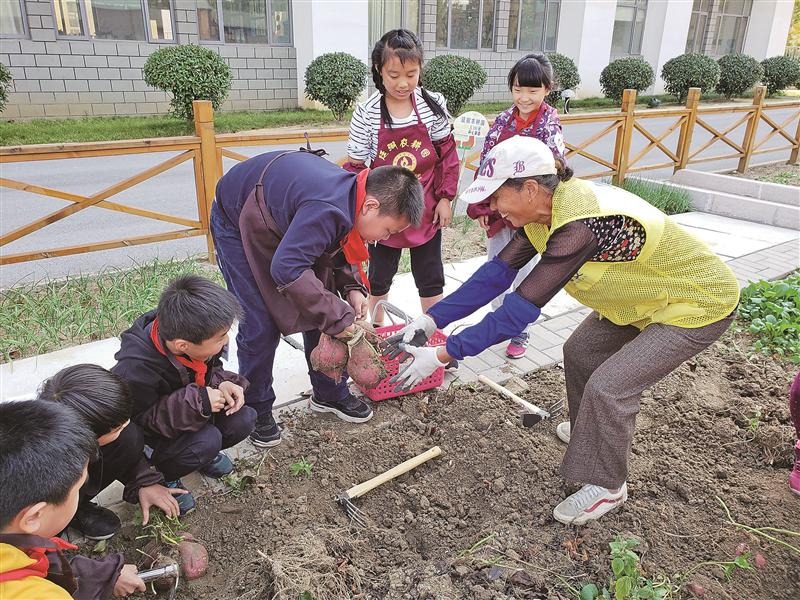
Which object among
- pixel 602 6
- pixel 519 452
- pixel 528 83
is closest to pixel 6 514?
pixel 519 452

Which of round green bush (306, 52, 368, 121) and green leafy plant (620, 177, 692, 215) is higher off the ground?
round green bush (306, 52, 368, 121)

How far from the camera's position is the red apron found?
3.39 meters

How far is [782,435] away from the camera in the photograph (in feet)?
9.84

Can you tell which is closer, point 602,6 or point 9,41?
point 9,41

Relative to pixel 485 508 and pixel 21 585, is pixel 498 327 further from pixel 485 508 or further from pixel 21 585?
pixel 21 585

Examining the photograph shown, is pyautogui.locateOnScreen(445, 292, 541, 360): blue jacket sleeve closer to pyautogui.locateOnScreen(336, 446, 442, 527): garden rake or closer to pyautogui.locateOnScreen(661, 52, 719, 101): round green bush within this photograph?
pyautogui.locateOnScreen(336, 446, 442, 527): garden rake

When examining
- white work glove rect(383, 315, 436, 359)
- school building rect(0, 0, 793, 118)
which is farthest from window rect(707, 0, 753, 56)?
white work glove rect(383, 315, 436, 359)

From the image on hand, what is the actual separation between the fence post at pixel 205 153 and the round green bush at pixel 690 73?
65.7ft

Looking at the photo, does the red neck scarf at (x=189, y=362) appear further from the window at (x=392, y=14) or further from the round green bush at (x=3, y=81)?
the window at (x=392, y=14)

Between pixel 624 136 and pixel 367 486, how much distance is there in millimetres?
6677

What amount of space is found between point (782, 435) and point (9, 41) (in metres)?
13.9

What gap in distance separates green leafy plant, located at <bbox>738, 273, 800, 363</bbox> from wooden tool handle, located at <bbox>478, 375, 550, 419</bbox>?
180 cm

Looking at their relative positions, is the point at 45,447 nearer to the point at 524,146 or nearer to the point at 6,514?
the point at 6,514

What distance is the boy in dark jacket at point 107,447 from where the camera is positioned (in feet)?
6.39
